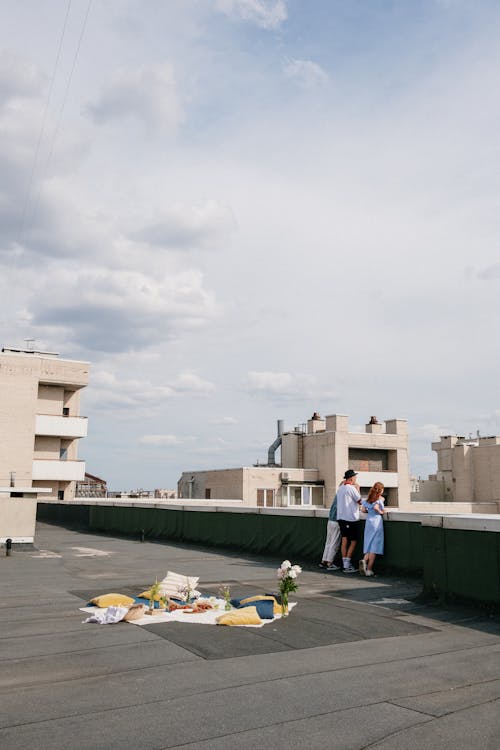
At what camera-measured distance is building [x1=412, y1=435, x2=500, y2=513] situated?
72188mm

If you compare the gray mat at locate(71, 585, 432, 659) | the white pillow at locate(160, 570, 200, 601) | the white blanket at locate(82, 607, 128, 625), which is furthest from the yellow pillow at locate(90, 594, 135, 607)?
the gray mat at locate(71, 585, 432, 659)

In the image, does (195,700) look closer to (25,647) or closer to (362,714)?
(362,714)

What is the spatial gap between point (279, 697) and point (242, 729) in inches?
31.4

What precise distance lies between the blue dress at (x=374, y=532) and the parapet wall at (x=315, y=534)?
21cm

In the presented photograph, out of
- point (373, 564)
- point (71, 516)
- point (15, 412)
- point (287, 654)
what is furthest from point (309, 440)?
point (287, 654)

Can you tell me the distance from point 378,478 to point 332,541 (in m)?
53.9

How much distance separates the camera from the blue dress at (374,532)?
1320cm

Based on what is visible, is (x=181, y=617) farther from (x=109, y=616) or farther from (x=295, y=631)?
(x=295, y=631)

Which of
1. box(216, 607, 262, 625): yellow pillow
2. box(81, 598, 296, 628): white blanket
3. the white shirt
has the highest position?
the white shirt

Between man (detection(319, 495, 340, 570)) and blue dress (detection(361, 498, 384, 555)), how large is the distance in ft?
2.77

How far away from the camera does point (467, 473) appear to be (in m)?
74.2

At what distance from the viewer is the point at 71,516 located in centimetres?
3116

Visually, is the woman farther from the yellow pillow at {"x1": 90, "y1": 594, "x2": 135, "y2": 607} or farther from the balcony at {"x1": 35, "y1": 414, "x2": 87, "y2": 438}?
the balcony at {"x1": 35, "y1": 414, "x2": 87, "y2": 438}

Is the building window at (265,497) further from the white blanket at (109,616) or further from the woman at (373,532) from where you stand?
the white blanket at (109,616)
